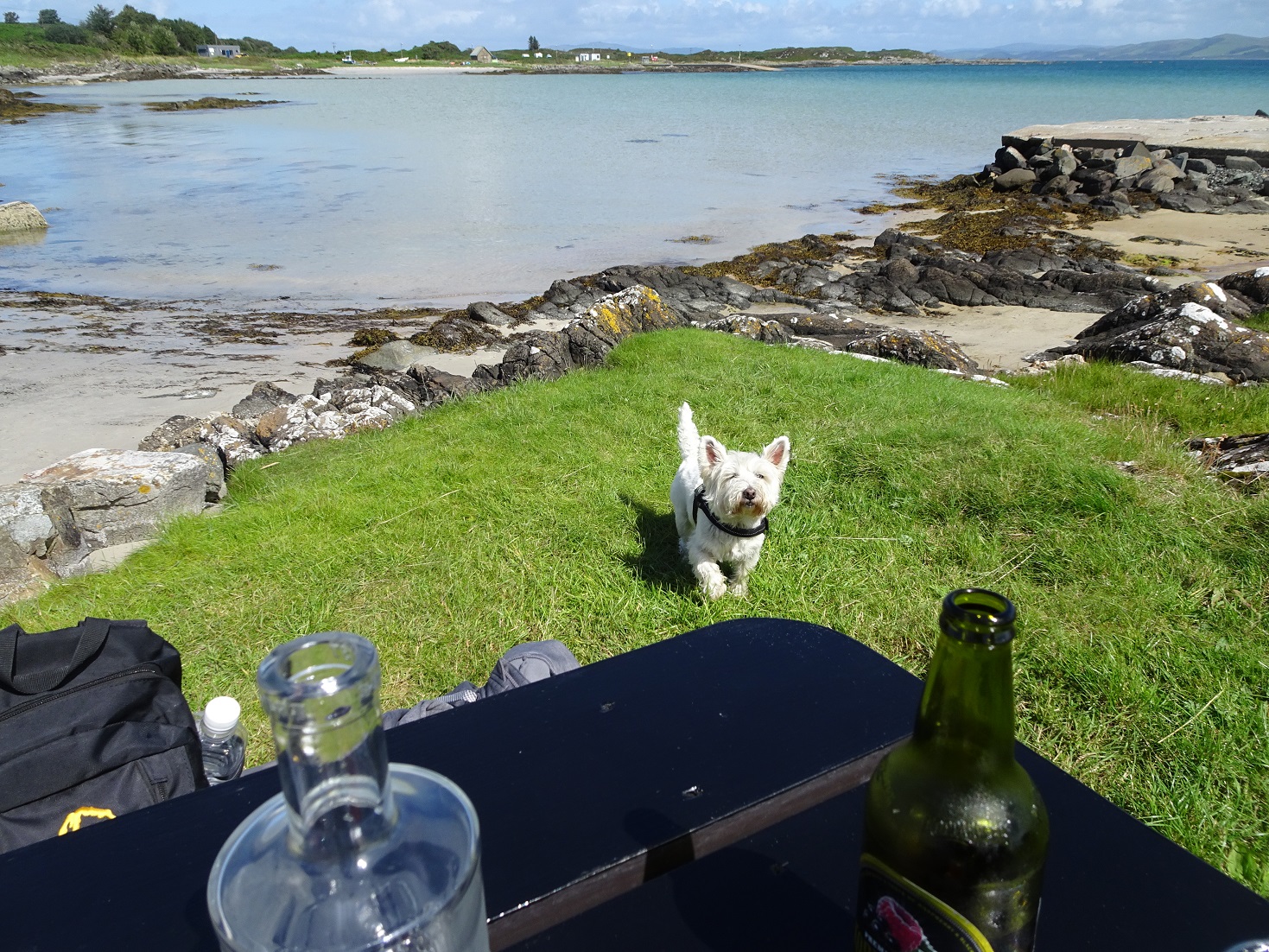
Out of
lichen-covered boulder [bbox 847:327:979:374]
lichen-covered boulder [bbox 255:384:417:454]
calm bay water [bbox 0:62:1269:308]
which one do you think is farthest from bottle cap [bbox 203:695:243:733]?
calm bay water [bbox 0:62:1269:308]

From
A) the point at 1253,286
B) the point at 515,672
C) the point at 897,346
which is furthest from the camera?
the point at 1253,286

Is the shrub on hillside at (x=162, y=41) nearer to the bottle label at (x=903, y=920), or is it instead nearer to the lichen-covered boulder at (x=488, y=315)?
the lichen-covered boulder at (x=488, y=315)

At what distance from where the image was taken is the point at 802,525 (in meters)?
4.73

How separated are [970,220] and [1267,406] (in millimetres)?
17260

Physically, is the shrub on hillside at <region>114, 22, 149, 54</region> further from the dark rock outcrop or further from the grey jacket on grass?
the grey jacket on grass

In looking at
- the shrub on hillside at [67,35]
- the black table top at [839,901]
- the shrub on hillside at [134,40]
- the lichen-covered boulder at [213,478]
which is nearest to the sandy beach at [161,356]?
the lichen-covered boulder at [213,478]

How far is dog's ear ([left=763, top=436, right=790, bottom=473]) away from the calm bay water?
12.6 meters

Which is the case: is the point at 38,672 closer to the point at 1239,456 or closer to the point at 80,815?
the point at 80,815

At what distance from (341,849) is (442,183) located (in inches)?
1166

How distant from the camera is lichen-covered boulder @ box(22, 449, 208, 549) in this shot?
538cm

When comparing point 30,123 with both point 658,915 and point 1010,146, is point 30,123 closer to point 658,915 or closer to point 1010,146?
point 1010,146

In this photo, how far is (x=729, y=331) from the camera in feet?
34.8

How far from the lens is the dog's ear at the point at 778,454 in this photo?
3.93m

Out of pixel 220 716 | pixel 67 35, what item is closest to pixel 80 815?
pixel 220 716
